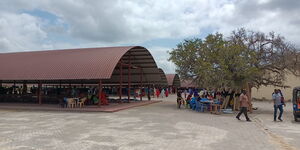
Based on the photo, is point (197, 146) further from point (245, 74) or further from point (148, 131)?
point (245, 74)

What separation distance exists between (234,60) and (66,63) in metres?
11.7

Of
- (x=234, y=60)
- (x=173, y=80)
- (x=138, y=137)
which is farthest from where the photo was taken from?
(x=173, y=80)

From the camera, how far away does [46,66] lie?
2002 cm

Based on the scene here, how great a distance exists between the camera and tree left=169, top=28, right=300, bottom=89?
1703cm

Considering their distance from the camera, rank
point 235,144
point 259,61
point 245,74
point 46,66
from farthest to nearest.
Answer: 1. point 46,66
2. point 259,61
3. point 245,74
4. point 235,144

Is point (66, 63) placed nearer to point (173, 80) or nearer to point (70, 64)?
point (70, 64)

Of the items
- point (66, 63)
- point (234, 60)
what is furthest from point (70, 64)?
point (234, 60)

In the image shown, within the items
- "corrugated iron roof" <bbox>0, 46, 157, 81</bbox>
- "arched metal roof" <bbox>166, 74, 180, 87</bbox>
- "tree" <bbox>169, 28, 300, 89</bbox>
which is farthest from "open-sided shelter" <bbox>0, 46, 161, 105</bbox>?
"arched metal roof" <bbox>166, 74, 180, 87</bbox>

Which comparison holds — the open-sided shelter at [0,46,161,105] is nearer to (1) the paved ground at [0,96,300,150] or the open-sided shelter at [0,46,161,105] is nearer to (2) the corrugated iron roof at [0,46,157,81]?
(2) the corrugated iron roof at [0,46,157,81]

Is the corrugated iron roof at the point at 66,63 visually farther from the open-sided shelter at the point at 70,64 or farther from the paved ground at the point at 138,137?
the paved ground at the point at 138,137

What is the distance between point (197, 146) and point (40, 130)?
574cm

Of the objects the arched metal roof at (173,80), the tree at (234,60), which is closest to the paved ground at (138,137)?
the tree at (234,60)

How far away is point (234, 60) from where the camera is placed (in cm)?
1709

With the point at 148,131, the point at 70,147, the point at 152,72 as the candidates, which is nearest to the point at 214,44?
the point at 152,72
